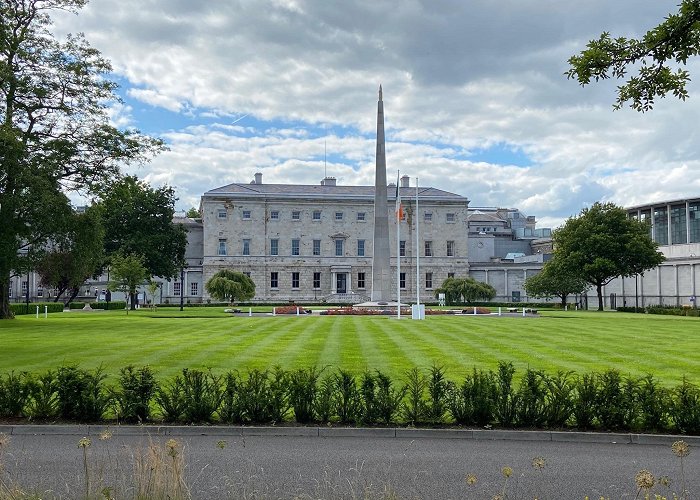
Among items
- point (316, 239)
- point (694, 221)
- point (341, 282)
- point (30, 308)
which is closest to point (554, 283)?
point (694, 221)

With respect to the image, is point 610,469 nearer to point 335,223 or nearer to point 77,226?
point 77,226

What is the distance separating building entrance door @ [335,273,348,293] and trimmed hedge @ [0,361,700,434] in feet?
266

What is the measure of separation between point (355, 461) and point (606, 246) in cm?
5703

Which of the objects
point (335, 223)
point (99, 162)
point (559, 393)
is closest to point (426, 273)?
point (335, 223)

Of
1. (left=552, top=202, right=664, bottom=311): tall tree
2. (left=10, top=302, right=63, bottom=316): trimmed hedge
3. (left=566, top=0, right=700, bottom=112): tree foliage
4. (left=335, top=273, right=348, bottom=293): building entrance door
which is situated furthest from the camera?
(left=335, top=273, right=348, bottom=293): building entrance door

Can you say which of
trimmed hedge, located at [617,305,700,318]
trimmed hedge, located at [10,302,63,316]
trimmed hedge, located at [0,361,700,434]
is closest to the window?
trimmed hedge, located at [10,302,63,316]

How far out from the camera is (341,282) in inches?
3696

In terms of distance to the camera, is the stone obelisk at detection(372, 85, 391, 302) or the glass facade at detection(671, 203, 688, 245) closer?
the stone obelisk at detection(372, 85, 391, 302)

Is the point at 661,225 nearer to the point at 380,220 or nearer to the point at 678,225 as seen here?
the point at 678,225

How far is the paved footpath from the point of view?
782 centimetres

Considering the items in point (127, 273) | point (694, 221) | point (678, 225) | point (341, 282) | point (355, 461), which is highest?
point (694, 221)

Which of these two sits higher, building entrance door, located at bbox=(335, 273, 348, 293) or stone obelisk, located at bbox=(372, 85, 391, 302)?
stone obelisk, located at bbox=(372, 85, 391, 302)

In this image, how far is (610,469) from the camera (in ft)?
29.8

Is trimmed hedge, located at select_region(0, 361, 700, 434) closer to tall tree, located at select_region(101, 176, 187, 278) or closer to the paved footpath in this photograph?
the paved footpath
